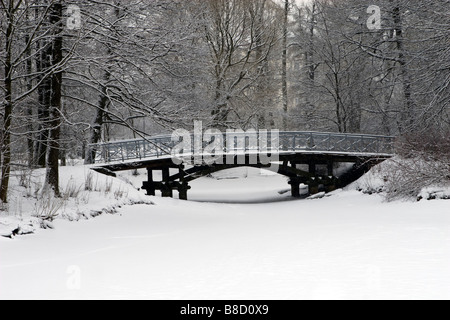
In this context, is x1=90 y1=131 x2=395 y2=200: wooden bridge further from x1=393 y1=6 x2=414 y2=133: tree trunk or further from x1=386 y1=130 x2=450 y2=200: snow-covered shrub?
x1=386 y1=130 x2=450 y2=200: snow-covered shrub

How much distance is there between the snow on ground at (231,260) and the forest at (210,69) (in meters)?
2.65

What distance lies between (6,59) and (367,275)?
8.00 meters

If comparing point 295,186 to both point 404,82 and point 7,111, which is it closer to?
point 404,82

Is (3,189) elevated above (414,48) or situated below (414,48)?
below

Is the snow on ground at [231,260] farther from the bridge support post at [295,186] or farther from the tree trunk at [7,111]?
the bridge support post at [295,186]

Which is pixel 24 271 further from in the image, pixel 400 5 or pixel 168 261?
pixel 400 5

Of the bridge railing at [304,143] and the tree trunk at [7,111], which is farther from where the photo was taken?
the bridge railing at [304,143]

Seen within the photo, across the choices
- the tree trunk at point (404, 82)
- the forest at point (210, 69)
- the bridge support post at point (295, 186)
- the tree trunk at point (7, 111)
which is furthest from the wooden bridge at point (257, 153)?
the tree trunk at point (7, 111)

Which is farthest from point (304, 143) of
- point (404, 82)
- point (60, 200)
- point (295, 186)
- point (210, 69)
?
point (60, 200)

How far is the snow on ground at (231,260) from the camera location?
4816mm

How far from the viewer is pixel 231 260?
6.68 m

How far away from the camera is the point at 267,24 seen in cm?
3178

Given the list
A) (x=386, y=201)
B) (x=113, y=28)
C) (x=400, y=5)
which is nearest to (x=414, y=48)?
(x=400, y=5)

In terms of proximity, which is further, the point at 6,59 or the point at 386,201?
the point at 386,201
